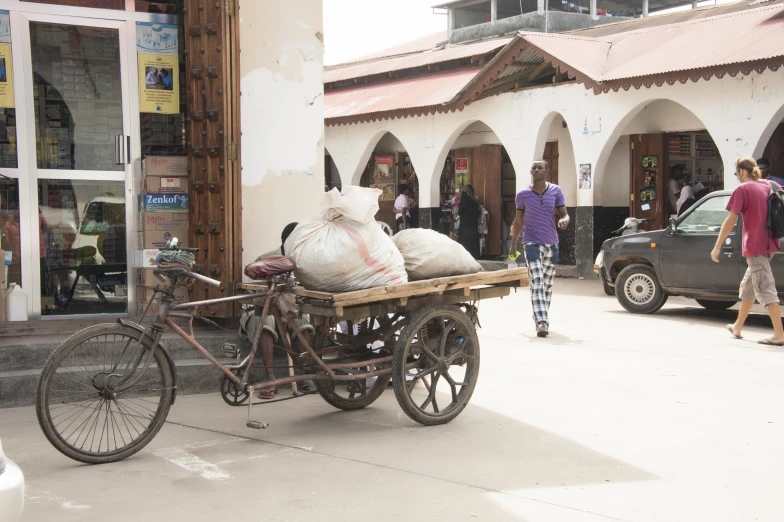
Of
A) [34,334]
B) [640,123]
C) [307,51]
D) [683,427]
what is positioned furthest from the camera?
[640,123]

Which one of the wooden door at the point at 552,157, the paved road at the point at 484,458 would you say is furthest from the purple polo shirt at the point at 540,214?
the wooden door at the point at 552,157

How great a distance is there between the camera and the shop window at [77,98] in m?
7.61

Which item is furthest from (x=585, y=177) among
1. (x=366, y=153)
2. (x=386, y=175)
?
(x=386, y=175)

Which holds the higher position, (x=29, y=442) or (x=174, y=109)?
(x=174, y=109)

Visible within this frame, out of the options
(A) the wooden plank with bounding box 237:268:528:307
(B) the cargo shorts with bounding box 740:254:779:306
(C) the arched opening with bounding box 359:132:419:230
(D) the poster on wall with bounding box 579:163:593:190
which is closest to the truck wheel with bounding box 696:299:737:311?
(B) the cargo shorts with bounding box 740:254:779:306

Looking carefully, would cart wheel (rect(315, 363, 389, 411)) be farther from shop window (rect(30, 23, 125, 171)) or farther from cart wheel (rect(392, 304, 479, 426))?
shop window (rect(30, 23, 125, 171))

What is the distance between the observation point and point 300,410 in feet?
21.0

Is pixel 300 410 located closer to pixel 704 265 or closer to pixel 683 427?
pixel 683 427

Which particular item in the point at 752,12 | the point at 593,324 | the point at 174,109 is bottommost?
the point at 593,324

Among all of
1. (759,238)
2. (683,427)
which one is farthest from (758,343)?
(683,427)

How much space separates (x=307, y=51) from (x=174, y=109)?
1.25 meters

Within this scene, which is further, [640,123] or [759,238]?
[640,123]

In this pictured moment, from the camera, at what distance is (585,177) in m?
17.0

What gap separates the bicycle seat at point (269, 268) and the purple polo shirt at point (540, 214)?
15.7 ft
